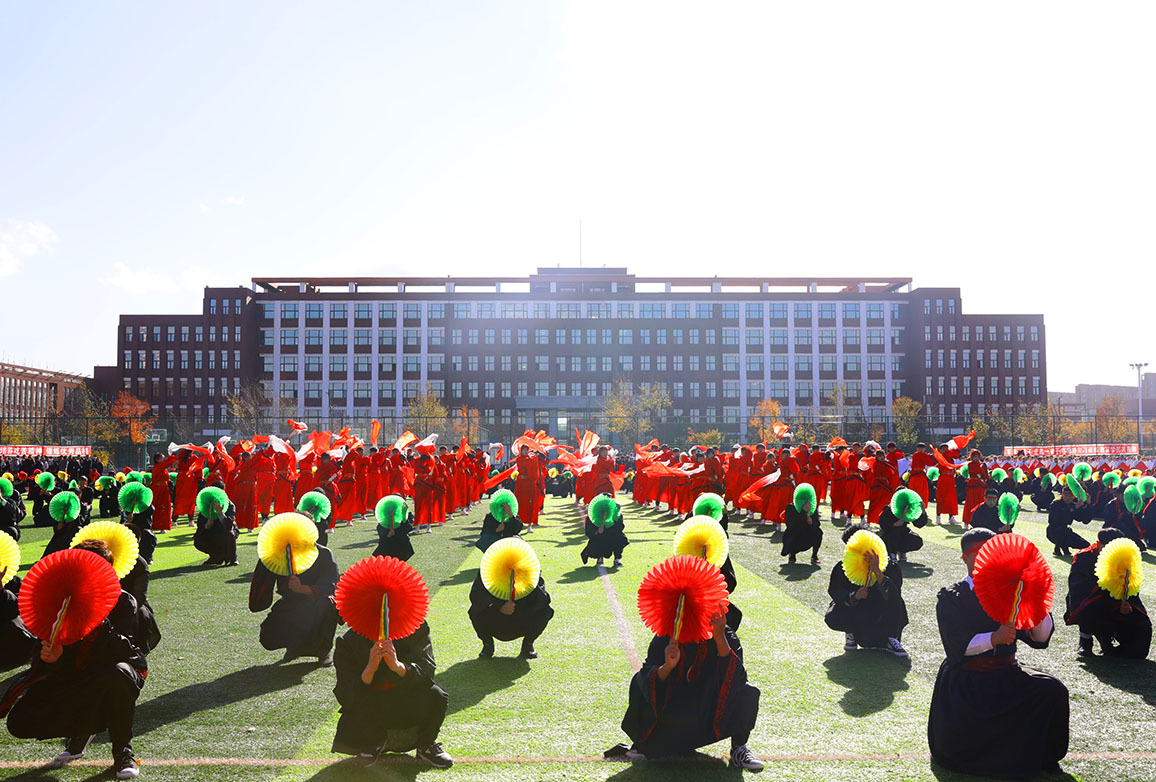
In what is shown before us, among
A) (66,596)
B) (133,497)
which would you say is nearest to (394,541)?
(133,497)

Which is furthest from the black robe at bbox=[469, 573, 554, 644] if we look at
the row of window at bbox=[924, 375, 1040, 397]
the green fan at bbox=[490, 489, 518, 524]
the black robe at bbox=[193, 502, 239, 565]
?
the row of window at bbox=[924, 375, 1040, 397]

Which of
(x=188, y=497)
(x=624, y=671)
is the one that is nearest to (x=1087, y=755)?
(x=624, y=671)

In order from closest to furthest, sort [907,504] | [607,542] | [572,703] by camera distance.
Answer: [572,703], [907,504], [607,542]

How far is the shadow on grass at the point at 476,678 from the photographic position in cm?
627

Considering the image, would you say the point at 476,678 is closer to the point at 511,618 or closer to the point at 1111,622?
the point at 511,618

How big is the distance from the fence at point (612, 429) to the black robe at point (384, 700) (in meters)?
33.0

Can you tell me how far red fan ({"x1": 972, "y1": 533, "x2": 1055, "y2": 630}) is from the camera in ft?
14.2

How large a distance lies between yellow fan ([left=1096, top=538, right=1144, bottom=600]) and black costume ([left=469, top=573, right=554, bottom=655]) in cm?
476

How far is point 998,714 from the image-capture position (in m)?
4.55

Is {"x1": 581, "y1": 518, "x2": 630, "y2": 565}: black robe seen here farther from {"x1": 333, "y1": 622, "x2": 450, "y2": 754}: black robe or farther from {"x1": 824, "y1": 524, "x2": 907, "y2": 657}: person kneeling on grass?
{"x1": 333, "y1": 622, "x2": 450, "y2": 754}: black robe

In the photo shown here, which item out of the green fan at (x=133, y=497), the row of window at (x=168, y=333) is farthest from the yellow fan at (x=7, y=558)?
the row of window at (x=168, y=333)

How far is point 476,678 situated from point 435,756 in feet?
6.30

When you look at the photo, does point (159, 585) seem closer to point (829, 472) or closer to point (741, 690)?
point (741, 690)

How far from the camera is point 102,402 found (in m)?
74.8
